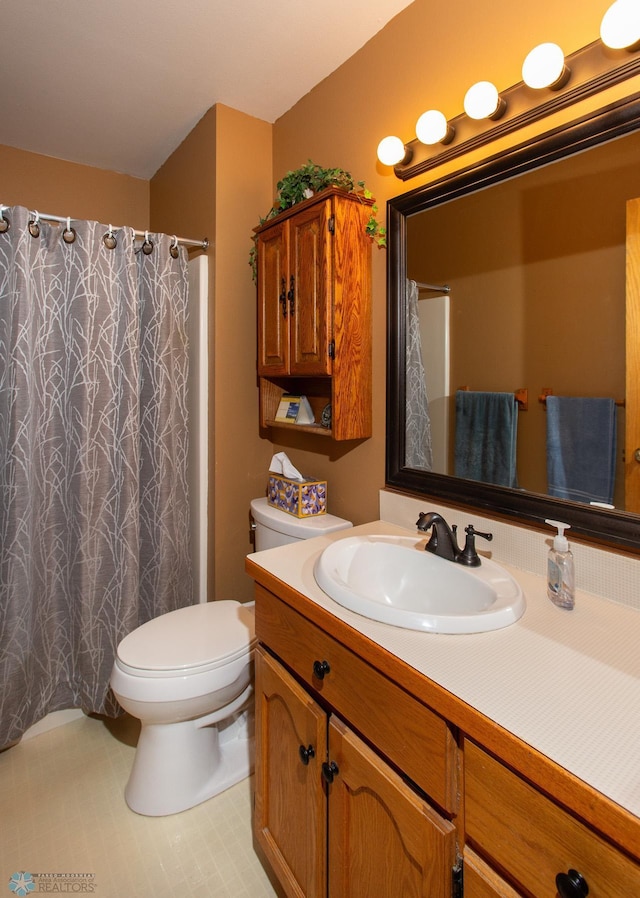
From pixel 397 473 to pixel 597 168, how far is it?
892 mm

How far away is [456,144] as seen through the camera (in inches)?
49.8

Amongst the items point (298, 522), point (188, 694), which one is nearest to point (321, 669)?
point (188, 694)

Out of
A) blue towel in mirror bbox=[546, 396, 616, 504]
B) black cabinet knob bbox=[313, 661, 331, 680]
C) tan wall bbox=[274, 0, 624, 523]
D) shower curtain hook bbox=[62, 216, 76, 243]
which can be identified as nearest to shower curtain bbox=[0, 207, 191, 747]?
shower curtain hook bbox=[62, 216, 76, 243]

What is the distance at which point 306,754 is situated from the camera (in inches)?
39.3

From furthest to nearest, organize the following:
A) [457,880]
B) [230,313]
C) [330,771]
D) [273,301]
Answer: [230,313] < [273,301] < [330,771] < [457,880]

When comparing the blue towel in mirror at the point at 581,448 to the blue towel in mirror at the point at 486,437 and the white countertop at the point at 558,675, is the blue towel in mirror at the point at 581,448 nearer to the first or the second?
the blue towel in mirror at the point at 486,437

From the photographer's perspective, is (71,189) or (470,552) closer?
(470,552)

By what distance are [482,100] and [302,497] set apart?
124cm

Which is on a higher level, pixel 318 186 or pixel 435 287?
pixel 318 186

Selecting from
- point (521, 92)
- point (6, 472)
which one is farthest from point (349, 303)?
point (6, 472)

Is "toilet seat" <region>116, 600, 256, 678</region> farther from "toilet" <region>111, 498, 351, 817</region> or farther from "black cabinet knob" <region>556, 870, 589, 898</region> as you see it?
"black cabinet knob" <region>556, 870, 589, 898</region>

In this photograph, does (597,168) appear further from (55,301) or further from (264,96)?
(55,301)

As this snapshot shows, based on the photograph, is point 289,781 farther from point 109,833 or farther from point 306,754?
point 109,833

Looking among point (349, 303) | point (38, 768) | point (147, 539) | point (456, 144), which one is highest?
point (456, 144)
